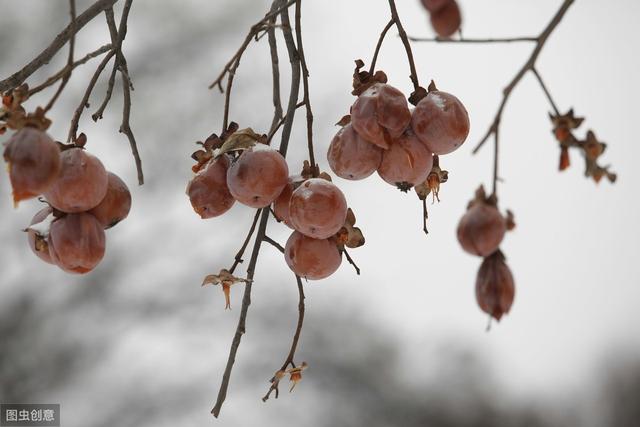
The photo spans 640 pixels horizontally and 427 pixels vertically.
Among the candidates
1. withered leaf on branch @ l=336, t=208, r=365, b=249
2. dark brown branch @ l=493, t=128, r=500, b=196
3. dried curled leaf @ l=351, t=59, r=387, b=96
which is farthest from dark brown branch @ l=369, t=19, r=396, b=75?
dark brown branch @ l=493, t=128, r=500, b=196

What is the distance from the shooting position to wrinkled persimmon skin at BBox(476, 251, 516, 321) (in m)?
0.36

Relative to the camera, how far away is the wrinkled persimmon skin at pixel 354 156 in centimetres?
51

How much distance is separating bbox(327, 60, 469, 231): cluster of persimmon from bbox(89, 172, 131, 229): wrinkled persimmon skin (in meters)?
0.14

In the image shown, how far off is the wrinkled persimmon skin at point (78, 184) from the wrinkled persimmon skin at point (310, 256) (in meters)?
0.13

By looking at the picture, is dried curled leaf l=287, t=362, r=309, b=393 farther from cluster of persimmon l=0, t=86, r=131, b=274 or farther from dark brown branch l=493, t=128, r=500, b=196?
dark brown branch l=493, t=128, r=500, b=196

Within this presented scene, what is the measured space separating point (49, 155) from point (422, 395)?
3.97m

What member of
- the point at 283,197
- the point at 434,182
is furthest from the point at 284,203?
the point at 434,182

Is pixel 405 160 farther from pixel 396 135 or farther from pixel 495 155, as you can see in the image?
pixel 495 155

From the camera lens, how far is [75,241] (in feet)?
1.67

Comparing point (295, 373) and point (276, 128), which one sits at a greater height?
point (276, 128)

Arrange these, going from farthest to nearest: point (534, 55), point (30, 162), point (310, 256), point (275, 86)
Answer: point (275, 86) < point (310, 256) < point (30, 162) < point (534, 55)

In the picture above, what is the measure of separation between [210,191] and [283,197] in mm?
50

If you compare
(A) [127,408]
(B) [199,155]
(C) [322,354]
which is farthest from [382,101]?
(C) [322,354]

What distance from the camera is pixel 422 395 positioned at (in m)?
4.22
